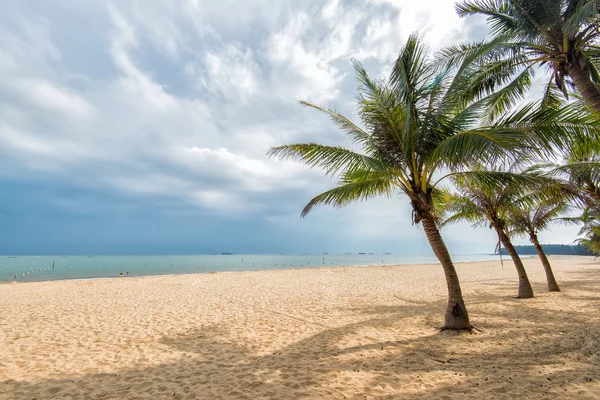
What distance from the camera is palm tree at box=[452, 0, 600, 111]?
5.88 m

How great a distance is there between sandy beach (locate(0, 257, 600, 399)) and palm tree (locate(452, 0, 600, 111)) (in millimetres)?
5399

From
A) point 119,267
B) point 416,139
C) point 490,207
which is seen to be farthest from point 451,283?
point 119,267

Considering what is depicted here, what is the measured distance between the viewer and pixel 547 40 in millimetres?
6496

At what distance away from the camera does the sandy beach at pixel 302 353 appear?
4145mm

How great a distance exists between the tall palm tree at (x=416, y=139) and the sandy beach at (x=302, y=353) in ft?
5.58

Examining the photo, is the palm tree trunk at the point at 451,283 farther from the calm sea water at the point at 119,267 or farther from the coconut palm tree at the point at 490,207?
the calm sea water at the point at 119,267

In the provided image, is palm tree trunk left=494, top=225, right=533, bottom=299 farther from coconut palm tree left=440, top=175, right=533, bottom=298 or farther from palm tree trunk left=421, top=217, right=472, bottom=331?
palm tree trunk left=421, top=217, right=472, bottom=331

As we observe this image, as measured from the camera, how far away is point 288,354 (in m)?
5.72

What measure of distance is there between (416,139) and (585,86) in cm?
342

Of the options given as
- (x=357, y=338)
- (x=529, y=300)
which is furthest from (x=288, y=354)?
(x=529, y=300)

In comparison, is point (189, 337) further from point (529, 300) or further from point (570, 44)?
point (529, 300)

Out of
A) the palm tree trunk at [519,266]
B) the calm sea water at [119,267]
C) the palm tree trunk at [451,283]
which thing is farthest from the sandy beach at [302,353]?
the calm sea water at [119,267]

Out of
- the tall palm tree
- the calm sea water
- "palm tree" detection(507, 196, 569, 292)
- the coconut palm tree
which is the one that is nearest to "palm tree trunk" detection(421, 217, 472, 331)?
the tall palm tree

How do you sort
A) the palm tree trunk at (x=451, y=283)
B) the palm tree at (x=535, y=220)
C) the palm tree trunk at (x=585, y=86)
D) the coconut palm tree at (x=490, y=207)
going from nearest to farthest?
the palm tree trunk at (x=585, y=86) < the palm tree trunk at (x=451, y=283) < the coconut palm tree at (x=490, y=207) < the palm tree at (x=535, y=220)
